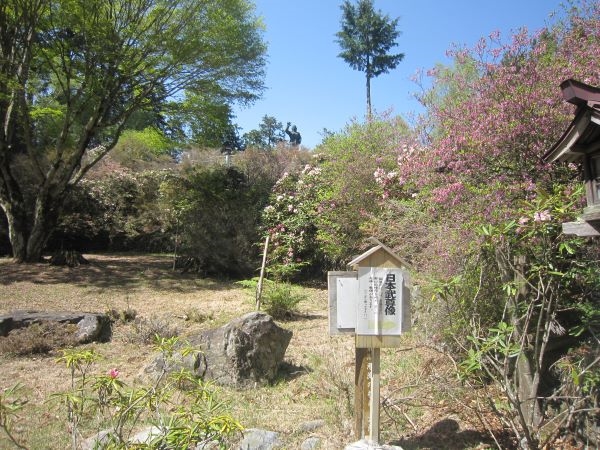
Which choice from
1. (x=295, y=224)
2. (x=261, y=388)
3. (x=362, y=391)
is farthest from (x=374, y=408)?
(x=295, y=224)

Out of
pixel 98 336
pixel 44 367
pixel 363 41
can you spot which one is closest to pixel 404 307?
pixel 44 367

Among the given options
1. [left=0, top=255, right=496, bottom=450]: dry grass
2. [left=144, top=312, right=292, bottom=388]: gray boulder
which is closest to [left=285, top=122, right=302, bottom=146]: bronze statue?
[left=0, top=255, right=496, bottom=450]: dry grass

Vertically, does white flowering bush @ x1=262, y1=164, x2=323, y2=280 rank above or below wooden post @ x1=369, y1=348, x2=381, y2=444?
above

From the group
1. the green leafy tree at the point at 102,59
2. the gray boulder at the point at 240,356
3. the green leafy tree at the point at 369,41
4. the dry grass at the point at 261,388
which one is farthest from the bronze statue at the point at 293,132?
the gray boulder at the point at 240,356

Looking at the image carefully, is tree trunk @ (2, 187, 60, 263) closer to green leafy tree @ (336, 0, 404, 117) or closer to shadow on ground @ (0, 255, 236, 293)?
shadow on ground @ (0, 255, 236, 293)

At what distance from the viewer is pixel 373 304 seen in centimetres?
364

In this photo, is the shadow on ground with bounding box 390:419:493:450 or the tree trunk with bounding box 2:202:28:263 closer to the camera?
the shadow on ground with bounding box 390:419:493:450

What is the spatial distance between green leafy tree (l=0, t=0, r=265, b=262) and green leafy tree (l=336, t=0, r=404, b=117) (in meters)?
18.1

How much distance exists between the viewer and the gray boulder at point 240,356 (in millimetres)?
5531

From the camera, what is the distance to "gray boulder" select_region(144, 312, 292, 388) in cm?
553

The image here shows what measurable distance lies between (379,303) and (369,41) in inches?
1213

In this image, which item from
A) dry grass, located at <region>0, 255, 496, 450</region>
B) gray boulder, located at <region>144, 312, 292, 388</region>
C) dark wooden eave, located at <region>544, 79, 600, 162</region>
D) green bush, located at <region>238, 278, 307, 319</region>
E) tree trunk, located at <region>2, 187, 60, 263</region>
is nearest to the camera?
dark wooden eave, located at <region>544, 79, 600, 162</region>

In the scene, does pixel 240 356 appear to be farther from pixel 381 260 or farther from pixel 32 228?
pixel 32 228

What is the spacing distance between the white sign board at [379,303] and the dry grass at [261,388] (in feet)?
2.35
